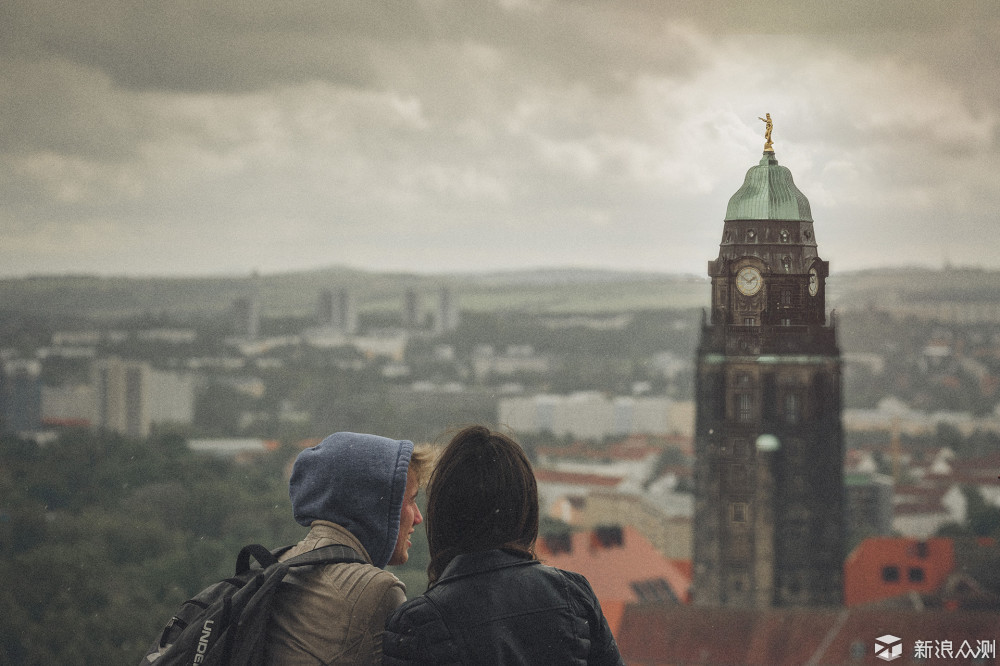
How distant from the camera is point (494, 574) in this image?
100cm

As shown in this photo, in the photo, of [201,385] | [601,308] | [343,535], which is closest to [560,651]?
[343,535]

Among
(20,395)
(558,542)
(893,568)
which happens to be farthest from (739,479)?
(20,395)

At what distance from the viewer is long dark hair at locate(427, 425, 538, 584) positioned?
3.27ft

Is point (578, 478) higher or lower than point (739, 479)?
lower

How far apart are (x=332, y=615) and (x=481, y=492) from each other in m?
0.17

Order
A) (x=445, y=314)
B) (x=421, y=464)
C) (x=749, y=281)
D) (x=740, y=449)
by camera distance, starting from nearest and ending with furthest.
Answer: (x=421, y=464) → (x=749, y=281) → (x=740, y=449) → (x=445, y=314)

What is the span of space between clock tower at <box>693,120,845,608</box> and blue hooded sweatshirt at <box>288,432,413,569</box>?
653cm

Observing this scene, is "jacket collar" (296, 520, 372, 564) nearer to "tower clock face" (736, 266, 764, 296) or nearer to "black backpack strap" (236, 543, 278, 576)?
"black backpack strap" (236, 543, 278, 576)

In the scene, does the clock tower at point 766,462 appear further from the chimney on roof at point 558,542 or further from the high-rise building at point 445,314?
the high-rise building at point 445,314

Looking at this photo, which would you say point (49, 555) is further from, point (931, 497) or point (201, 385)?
point (931, 497)

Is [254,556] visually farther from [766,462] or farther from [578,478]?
[578,478]

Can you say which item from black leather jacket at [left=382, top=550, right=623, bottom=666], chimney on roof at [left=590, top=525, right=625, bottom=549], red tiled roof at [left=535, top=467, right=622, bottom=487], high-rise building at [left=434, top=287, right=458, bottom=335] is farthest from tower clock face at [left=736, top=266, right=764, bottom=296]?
black leather jacket at [left=382, top=550, right=623, bottom=666]

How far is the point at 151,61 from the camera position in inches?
471

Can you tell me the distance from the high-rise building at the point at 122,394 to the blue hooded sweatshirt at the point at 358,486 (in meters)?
12.5
